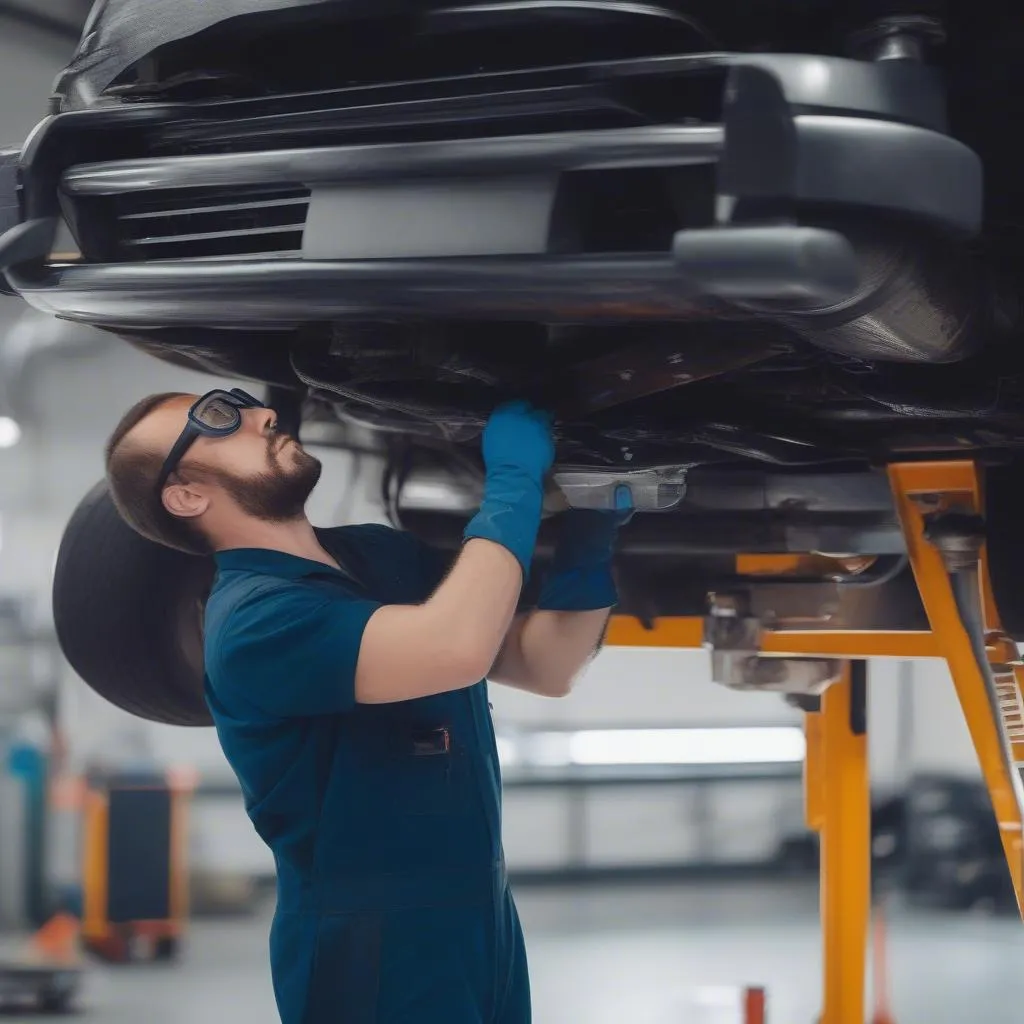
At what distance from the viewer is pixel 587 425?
5.01ft

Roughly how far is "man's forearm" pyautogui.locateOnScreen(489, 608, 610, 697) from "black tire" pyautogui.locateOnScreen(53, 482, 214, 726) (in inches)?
22.7

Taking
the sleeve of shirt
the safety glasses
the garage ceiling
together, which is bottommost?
the sleeve of shirt

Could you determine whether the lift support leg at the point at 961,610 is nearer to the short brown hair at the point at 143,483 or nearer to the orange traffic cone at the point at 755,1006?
the short brown hair at the point at 143,483

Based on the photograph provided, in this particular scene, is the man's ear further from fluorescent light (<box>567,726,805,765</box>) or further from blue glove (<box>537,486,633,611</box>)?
fluorescent light (<box>567,726,805,765</box>)

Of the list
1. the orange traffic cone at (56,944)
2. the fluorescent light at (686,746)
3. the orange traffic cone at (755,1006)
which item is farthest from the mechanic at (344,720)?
the fluorescent light at (686,746)

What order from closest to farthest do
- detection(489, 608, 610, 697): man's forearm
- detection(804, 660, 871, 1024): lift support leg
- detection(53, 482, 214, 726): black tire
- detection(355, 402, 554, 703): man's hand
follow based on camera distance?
detection(355, 402, 554, 703): man's hand, detection(489, 608, 610, 697): man's forearm, detection(53, 482, 214, 726): black tire, detection(804, 660, 871, 1024): lift support leg

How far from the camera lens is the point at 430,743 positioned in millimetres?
1564

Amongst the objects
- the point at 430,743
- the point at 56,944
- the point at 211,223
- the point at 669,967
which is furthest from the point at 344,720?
the point at 56,944

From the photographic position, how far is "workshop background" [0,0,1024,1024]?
516 cm

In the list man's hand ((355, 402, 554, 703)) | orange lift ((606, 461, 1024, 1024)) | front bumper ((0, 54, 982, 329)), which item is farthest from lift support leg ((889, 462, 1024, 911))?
front bumper ((0, 54, 982, 329))

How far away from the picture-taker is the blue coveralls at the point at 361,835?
4.87ft

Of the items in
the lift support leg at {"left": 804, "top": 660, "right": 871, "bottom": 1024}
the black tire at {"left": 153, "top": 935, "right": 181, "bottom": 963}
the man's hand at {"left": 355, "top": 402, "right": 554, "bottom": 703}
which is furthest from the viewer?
the black tire at {"left": 153, "top": 935, "right": 181, "bottom": 963}

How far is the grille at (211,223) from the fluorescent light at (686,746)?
6.85 meters

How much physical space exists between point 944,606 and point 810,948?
4.40 m
